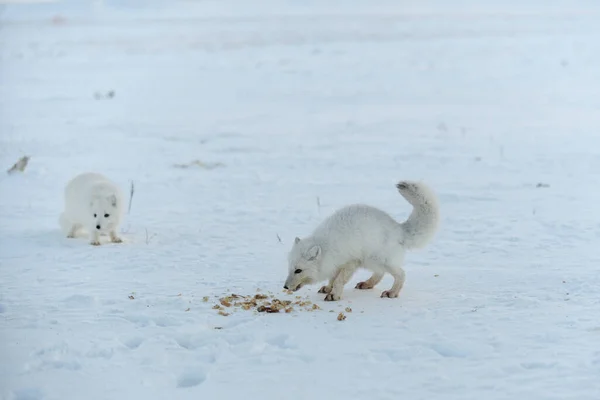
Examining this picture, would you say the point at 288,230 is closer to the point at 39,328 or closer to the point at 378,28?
the point at 39,328

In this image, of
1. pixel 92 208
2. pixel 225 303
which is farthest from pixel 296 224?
pixel 225 303

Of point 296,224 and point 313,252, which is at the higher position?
point 296,224

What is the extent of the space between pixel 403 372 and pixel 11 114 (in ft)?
52.7

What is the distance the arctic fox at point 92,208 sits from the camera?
869 cm

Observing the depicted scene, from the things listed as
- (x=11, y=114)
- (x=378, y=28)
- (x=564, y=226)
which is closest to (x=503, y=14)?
(x=378, y=28)

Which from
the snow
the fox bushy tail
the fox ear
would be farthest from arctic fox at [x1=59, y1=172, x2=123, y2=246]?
the fox bushy tail

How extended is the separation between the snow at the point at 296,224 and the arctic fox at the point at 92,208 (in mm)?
185

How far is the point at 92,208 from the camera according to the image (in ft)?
28.6

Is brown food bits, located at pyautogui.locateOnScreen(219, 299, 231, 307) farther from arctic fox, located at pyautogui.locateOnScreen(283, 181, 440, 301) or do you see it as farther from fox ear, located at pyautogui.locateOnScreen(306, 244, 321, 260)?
fox ear, located at pyautogui.locateOnScreen(306, 244, 321, 260)

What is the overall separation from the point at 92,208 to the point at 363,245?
348 centimetres

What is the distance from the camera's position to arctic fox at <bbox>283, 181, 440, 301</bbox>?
6531 mm

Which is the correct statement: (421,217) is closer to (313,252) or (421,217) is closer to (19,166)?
(313,252)

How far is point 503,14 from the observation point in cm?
5006

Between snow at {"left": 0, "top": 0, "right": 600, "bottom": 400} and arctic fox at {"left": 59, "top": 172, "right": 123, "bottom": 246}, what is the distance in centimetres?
18
